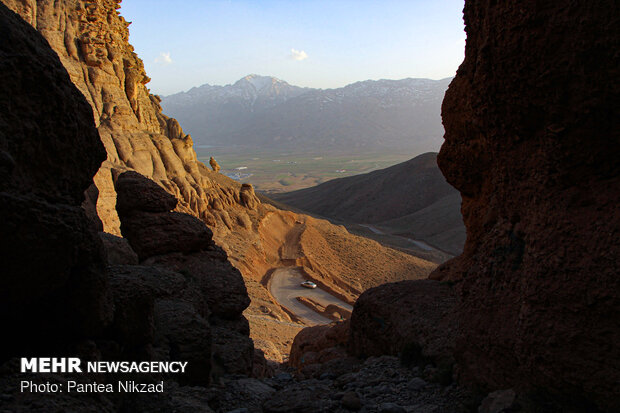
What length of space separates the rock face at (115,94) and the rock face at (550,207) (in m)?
22.9

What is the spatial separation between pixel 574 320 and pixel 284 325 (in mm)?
19314

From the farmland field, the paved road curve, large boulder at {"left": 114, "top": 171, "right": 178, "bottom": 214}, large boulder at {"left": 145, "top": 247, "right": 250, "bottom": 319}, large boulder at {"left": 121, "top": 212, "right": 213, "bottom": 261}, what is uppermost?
the farmland field

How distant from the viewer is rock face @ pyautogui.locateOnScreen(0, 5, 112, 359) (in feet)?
10.8

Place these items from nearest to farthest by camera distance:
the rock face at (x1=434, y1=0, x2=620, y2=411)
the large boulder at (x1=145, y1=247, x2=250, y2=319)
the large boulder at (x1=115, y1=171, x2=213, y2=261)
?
1. the rock face at (x1=434, y1=0, x2=620, y2=411)
2. the large boulder at (x1=145, y1=247, x2=250, y2=319)
3. the large boulder at (x1=115, y1=171, x2=213, y2=261)

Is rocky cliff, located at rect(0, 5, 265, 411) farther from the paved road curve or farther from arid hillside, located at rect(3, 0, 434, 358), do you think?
the paved road curve

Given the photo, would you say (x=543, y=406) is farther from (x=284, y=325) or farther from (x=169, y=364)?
(x=284, y=325)

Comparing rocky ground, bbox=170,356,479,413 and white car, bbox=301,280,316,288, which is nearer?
rocky ground, bbox=170,356,479,413

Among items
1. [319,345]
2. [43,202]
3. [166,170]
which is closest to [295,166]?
[166,170]

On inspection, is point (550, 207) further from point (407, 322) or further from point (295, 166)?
point (295, 166)

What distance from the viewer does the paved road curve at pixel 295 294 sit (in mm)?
26359

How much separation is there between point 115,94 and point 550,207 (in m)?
31.5

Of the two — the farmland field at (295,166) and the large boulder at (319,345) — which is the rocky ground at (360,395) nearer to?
the large boulder at (319,345)

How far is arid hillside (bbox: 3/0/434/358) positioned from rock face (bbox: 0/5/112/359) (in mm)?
17736

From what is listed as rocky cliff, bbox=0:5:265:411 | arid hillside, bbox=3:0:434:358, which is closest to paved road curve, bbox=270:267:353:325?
arid hillside, bbox=3:0:434:358
